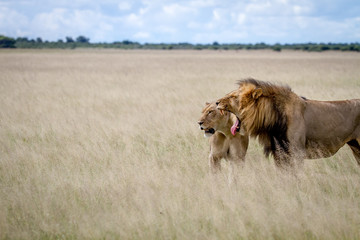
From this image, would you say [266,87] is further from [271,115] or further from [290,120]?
[290,120]

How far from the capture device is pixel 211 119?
511cm

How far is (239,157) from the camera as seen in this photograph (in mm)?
5012

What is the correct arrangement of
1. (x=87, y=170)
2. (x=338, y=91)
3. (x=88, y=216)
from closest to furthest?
(x=88, y=216), (x=87, y=170), (x=338, y=91)

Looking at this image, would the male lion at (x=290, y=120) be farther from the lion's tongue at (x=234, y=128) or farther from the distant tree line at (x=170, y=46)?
the distant tree line at (x=170, y=46)

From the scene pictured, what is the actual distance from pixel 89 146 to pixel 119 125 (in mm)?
1837

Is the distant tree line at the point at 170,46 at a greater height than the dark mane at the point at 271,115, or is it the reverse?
the dark mane at the point at 271,115

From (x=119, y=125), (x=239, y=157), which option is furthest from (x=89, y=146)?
(x=239, y=157)

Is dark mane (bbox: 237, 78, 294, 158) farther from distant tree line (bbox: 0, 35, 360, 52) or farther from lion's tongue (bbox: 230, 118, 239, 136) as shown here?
distant tree line (bbox: 0, 35, 360, 52)

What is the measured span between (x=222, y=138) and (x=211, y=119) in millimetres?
→ 308

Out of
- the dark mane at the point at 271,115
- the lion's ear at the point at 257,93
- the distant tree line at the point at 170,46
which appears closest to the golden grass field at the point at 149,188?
the dark mane at the point at 271,115

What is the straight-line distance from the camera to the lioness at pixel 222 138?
197 inches

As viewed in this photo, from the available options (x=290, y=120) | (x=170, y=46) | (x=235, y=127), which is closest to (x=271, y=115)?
(x=290, y=120)

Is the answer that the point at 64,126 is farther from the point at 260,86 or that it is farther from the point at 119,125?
the point at 260,86

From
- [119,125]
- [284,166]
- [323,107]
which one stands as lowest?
[119,125]
